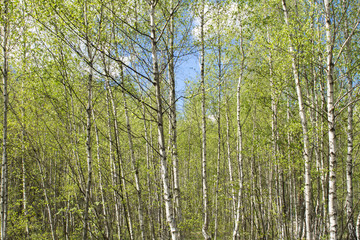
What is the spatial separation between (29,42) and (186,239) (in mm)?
11166

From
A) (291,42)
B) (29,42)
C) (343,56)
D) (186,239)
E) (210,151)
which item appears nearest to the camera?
(291,42)

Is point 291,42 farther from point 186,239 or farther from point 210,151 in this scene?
point 210,151

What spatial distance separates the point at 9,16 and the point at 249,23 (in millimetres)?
6930

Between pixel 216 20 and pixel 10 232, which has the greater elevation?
pixel 216 20

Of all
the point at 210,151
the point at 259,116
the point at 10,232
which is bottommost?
the point at 10,232

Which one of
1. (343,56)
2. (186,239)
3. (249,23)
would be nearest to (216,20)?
(249,23)

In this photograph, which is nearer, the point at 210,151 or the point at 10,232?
the point at 10,232

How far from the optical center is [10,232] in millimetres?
9164

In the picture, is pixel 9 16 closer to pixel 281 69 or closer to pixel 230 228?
pixel 281 69

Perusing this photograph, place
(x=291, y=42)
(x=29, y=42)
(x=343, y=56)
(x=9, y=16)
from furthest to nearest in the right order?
(x=343, y=56) < (x=29, y=42) < (x=9, y=16) < (x=291, y=42)

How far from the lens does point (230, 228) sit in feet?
49.3

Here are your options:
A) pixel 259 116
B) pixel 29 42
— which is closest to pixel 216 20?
pixel 29 42

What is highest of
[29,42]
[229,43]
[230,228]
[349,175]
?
[229,43]

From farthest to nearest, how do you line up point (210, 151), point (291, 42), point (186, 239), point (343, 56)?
1. point (210, 151)
2. point (186, 239)
3. point (343, 56)
4. point (291, 42)
